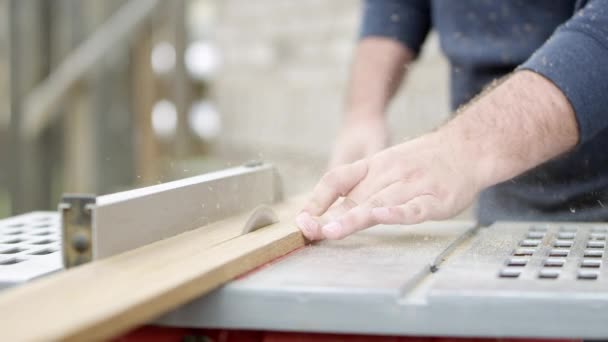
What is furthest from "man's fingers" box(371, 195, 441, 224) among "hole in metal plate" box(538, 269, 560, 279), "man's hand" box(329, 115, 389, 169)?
"man's hand" box(329, 115, 389, 169)

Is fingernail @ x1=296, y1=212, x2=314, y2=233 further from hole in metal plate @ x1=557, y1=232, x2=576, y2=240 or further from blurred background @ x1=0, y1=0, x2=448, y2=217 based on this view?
blurred background @ x1=0, y1=0, x2=448, y2=217

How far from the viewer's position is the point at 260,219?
945 mm

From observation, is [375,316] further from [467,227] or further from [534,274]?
[467,227]

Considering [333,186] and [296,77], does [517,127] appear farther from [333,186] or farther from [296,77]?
[296,77]

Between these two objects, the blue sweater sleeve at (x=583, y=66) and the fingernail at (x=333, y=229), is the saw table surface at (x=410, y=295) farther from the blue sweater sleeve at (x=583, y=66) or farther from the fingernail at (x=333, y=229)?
the blue sweater sleeve at (x=583, y=66)

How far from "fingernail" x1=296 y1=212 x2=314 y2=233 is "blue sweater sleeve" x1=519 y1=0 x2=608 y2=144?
1.18 ft

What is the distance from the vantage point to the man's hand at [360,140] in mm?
1443

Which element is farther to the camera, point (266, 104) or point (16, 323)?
point (266, 104)

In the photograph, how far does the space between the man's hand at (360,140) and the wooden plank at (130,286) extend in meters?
0.58

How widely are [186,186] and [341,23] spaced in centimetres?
229

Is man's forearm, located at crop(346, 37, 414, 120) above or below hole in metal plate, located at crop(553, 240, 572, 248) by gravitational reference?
above

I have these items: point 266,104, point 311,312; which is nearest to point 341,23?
point 266,104

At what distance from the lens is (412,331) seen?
0.65 metres

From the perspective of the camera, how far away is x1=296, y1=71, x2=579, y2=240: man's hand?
92 centimetres
